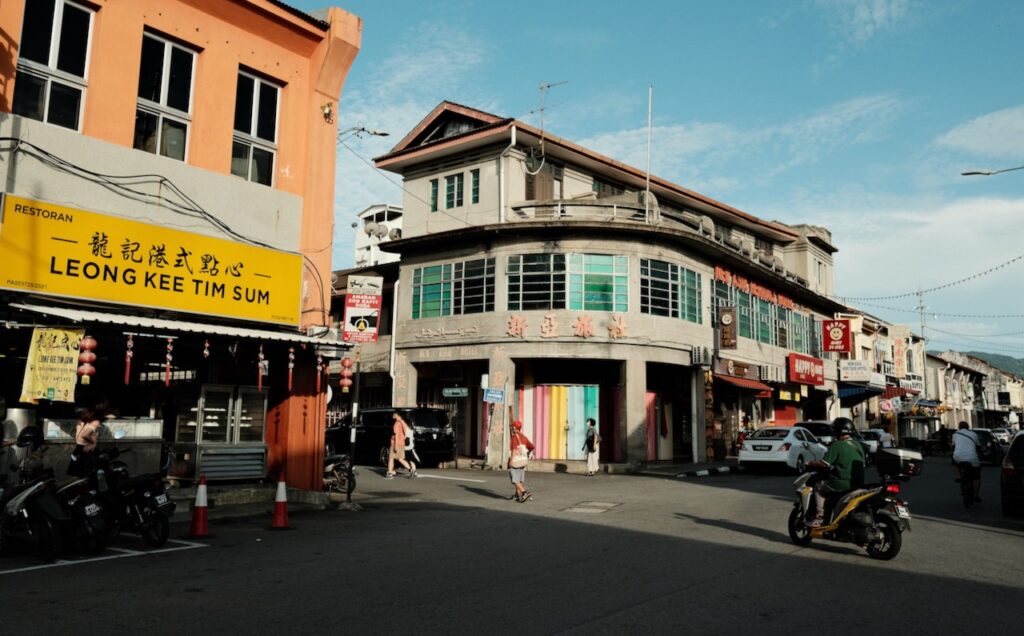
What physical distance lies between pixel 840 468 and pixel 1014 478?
6.56 metres

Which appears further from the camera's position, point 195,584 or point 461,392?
point 461,392

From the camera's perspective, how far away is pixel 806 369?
40.0 meters

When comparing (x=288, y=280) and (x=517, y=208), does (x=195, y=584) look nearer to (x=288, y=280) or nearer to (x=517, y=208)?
(x=288, y=280)

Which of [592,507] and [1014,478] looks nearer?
[1014,478]

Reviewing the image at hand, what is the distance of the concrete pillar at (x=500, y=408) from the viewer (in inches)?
1049

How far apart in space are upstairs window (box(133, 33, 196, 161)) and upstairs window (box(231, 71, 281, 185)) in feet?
3.16

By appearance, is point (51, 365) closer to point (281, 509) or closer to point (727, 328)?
point (281, 509)

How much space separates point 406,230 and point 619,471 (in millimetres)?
13274

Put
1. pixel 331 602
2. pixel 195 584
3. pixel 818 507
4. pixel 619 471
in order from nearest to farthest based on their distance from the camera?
pixel 331 602 < pixel 195 584 < pixel 818 507 < pixel 619 471

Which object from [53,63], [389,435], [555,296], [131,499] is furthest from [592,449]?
[53,63]

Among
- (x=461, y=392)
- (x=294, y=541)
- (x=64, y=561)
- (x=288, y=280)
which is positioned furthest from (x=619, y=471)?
(x=64, y=561)

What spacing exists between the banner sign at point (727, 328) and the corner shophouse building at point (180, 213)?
19.0m

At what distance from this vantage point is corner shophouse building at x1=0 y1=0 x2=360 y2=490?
1118 cm

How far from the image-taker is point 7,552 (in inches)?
363
